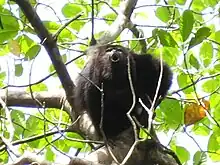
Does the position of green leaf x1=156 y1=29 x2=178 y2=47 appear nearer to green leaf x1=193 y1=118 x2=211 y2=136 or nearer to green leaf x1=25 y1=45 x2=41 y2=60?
green leaf x1=25 y1=45 x2=41 y2=60

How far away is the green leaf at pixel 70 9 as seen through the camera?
7.47ft

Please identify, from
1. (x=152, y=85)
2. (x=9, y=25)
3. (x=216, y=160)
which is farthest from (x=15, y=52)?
(x=216, y=160)

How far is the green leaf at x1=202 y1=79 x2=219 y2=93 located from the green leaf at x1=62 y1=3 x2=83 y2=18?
671 mm

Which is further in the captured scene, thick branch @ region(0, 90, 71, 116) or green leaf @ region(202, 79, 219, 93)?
green leaf @ region(202, 79, 219, 93)

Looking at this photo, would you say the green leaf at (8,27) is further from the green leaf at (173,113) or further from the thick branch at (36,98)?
the green leaf at (173,113)

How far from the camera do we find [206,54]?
2.02m

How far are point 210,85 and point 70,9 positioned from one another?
720 mm

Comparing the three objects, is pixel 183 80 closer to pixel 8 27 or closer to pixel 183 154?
pixel 183 154

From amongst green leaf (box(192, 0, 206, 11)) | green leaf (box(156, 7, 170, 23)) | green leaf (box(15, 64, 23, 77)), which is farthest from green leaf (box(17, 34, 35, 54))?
green leaf (box(192, 0, 206, 11))

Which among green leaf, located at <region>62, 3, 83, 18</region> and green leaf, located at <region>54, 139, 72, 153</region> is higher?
green leaf, located at <region>62, 3, 83, 18</region>

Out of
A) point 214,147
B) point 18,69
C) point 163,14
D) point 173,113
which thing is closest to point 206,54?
point 163,14

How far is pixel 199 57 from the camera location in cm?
205

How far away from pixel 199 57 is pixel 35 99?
696mm

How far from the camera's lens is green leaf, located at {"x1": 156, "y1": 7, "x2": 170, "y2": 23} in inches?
86.7
